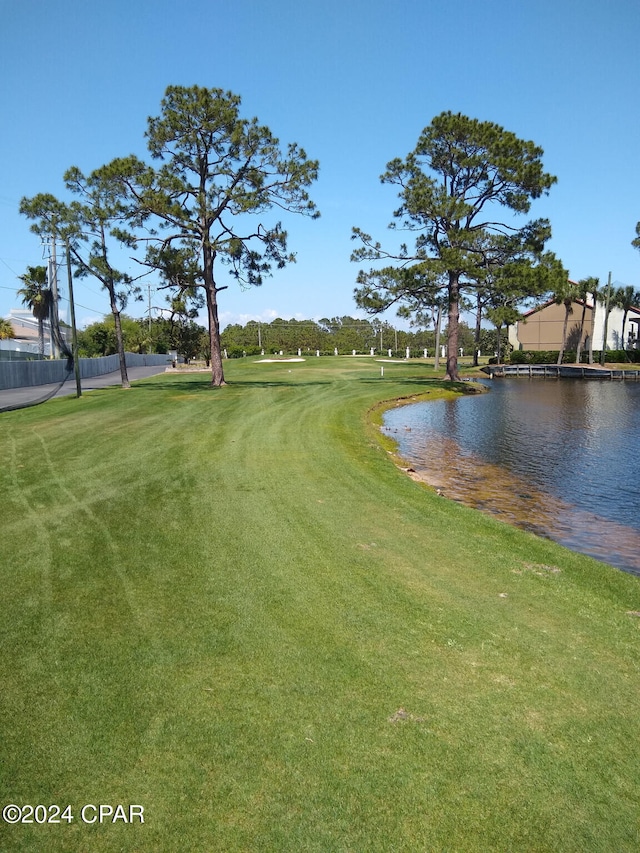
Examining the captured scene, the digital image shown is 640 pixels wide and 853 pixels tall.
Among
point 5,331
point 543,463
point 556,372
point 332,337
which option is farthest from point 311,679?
point 332,337

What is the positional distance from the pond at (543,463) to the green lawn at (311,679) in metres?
1.52

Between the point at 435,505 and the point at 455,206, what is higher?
the point at 455,206

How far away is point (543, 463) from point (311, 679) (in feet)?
36.6

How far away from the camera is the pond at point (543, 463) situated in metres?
8.86

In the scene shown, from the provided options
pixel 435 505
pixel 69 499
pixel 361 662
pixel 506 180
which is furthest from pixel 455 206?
pixel 361 662

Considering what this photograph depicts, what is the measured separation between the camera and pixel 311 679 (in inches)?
161

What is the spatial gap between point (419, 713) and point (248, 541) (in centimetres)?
354

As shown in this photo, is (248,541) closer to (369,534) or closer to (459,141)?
(369,534)

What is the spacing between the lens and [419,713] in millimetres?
3752

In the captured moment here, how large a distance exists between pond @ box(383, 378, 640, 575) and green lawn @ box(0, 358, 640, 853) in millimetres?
1517

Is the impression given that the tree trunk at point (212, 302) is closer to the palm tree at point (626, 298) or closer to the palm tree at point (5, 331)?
the palm tree at point (5, 331)

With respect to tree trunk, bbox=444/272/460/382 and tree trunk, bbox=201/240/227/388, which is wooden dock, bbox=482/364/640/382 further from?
tree trunk, bbox=201/240/227/388

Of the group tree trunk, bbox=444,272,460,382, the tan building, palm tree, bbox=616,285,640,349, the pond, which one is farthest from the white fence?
palm tree, bbox=616,285,640,349

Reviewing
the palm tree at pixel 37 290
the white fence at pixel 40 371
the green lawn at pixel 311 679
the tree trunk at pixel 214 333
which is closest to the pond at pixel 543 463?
the green lawn at pixel 311 679
